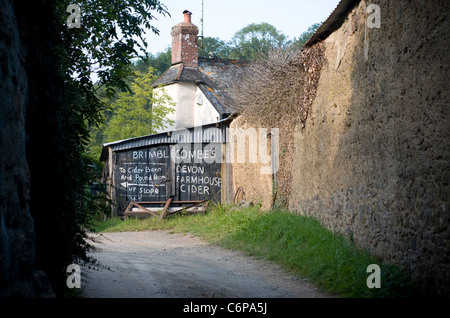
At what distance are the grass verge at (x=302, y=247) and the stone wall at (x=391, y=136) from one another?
9.2 inches

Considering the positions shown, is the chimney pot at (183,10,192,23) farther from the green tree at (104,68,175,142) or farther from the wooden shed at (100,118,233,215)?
the wooden shed at (100,118,233,215)

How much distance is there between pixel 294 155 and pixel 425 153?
19.3 ft

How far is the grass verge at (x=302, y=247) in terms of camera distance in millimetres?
5750

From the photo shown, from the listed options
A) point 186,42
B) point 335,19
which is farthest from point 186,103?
point 335,19

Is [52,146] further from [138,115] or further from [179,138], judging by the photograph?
[138,115]

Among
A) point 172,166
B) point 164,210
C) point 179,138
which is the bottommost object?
point 164,210

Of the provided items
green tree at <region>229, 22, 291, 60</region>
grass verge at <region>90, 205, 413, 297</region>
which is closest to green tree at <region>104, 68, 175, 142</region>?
grass verge at <region>90, 205, 413, 297</region>

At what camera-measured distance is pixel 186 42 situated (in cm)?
2477

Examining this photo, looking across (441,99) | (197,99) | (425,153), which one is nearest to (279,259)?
(425,153)

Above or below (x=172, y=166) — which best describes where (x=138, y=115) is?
above

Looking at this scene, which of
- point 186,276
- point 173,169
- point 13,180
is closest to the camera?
point 13,180

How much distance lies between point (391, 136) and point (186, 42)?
1986 cm
